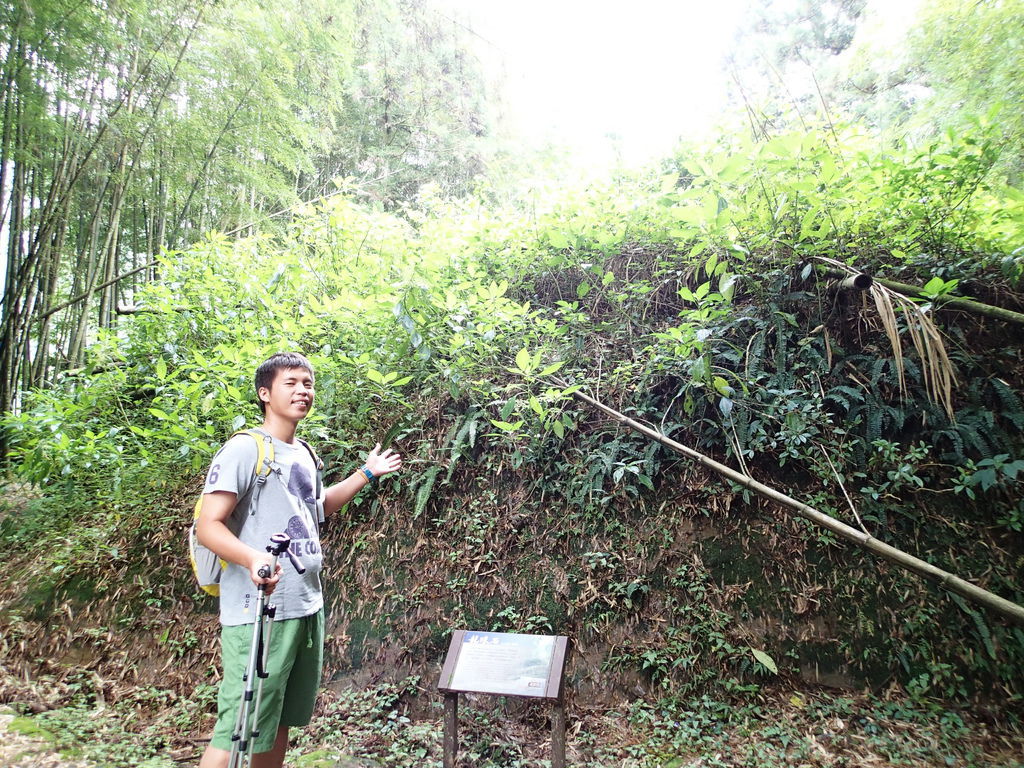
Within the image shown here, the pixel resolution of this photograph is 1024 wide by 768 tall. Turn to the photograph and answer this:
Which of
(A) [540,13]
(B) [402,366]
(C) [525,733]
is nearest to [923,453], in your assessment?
(C) [525,733]

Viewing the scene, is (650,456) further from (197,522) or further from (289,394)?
(197,522)

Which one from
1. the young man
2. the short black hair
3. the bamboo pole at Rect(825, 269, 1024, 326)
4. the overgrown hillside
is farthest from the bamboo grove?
the bamboo pole at Rect(825, 269, 1024, 326)

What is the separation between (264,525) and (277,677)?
0.48m

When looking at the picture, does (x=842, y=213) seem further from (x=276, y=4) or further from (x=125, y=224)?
(x=125, y=224)

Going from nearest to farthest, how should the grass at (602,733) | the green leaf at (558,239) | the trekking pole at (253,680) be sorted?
the trekking pole at (253,680) < the grass at (602,733) < the green leaf at (558,239)

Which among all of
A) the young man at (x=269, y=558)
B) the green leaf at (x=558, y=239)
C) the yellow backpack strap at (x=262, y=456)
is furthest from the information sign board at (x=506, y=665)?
the green leaf at (x=558, y=239)

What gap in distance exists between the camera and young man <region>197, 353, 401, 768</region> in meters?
1.70

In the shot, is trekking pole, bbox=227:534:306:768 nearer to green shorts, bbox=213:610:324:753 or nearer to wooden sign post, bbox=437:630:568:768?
green shorts, bbox=213:610:324:753

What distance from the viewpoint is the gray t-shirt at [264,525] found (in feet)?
5.83

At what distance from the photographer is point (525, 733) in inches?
112

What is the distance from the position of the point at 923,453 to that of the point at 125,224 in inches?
299

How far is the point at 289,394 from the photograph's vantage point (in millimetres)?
2004

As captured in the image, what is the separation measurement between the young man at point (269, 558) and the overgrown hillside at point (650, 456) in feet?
3.89

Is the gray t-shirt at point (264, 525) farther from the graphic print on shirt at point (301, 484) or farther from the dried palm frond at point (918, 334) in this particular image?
the dried palm frond at point (918, 334)
